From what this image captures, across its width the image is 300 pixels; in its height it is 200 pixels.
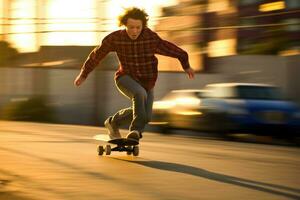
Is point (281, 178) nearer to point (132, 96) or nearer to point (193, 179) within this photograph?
point (193, 179)

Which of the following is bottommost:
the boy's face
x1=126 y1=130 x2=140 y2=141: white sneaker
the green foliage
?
the green foliage

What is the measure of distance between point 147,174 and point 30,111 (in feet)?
64.2

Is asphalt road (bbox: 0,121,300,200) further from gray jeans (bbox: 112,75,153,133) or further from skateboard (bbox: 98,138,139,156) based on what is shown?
gray jeans (bbox: 112,75,153,133)

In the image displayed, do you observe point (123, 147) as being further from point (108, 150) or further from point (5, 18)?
point (5, 18)

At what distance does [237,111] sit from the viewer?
50.5 feet

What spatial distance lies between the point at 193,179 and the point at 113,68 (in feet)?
67.0

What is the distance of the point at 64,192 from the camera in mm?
6469

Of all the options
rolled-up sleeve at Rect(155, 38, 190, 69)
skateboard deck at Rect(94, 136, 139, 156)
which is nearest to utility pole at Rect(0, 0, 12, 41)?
skateboard deck at Rect(94, 136, 139, 156)

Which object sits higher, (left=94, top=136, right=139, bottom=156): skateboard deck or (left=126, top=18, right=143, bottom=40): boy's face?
(left=126, top=18, right=143, bottom=40): boy's face

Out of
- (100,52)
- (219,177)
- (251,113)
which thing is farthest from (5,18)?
(219,177)

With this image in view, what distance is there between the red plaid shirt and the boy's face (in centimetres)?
5

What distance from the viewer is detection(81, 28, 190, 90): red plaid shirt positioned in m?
8.79

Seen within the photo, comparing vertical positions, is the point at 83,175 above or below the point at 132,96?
below

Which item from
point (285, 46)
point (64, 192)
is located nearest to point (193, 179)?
point (64, 192)
